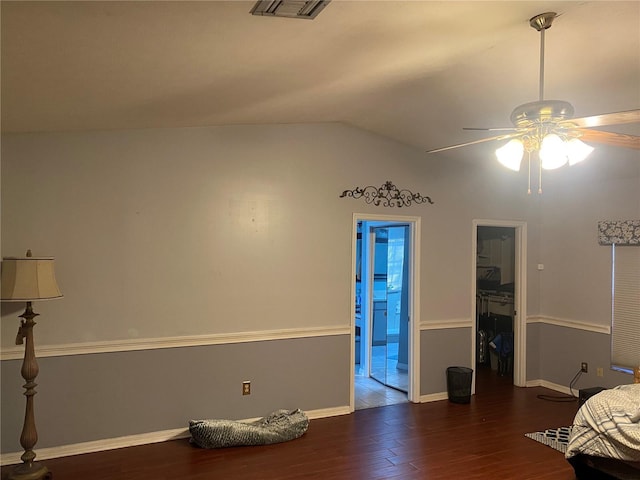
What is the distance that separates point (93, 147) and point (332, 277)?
2.37 metres

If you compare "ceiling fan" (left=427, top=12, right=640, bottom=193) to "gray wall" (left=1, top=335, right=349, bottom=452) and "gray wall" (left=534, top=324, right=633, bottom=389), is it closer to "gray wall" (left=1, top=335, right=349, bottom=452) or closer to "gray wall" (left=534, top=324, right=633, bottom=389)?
"gray wall" (left=1, top=335, right=349, bottom=452)

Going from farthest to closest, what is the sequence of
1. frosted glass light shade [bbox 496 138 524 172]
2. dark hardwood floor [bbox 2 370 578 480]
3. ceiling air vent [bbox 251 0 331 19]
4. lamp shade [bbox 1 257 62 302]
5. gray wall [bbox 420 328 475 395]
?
gray wall [bbox 420 328 475 395] < dark hardwood floor [bbox 2 370 578 480] < lamp shade [bbox 1 257 62 302] < frosted glass light shade [bbox 496 138 524 172] < ceiling air vent [bbox 251 0 331 19]

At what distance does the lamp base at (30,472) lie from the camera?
3086 millimetres

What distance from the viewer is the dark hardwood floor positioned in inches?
135

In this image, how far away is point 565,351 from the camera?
5.50 meters

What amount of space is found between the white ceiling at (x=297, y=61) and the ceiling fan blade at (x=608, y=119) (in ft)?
1.57

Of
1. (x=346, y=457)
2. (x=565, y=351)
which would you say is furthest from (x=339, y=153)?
(x=565, y=351)

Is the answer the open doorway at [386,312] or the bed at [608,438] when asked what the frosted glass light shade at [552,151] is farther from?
the open doorway at [386,312]

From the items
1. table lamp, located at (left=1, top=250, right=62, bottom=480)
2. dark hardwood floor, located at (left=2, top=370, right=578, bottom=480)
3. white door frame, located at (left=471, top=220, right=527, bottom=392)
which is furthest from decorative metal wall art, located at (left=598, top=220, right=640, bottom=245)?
table lamp, located at (left=1, top=250, right=62, bottom=480)

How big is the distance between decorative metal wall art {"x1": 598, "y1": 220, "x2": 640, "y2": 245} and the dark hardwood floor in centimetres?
186

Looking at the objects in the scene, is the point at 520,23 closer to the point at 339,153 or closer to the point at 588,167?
the point at 339,153

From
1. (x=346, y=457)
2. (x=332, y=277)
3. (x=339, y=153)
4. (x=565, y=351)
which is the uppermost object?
(x=339, y=153)

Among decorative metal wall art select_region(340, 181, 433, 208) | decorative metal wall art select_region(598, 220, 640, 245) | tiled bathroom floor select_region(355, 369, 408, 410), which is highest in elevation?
decorative metal wall art select_region(340, 181, 433, 208)

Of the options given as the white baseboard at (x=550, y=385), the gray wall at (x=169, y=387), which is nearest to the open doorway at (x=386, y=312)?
the gray wall at (x=169, y=387)
